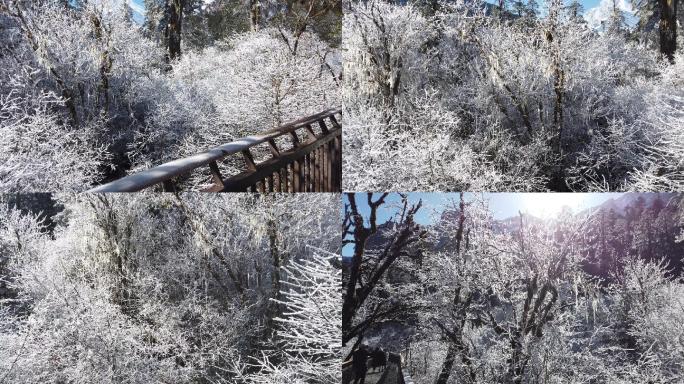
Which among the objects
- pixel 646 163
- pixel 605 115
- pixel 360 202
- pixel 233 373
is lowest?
pixel 233 373

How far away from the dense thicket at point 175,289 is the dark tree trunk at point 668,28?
5.02 feet

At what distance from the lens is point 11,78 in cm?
151

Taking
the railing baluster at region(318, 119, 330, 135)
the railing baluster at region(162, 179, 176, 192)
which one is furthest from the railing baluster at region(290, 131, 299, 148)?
the railing baluster at region(162, 179, 176, 192)

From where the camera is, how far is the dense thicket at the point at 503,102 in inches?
61.0

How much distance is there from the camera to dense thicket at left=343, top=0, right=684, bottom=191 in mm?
1550

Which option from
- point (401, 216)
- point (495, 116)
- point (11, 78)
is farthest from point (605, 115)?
point (11, 78)

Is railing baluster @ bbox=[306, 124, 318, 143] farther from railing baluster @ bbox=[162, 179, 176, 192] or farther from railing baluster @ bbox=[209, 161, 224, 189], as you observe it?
railing baluster @ bbox=[162, 179, 176, 192]

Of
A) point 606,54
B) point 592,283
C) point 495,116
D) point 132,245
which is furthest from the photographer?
point 606,54

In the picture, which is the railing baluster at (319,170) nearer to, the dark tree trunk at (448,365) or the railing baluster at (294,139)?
the railing baluster at (294,139)

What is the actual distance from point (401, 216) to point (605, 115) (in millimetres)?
871

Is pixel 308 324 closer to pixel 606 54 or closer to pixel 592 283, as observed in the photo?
pixel 592 283

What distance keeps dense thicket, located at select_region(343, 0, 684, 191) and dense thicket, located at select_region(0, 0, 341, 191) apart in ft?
0.76

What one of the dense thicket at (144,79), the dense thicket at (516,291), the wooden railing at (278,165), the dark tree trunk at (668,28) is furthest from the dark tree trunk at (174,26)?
the dark tree trunk at (668,28)

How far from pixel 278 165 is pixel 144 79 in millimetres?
664
